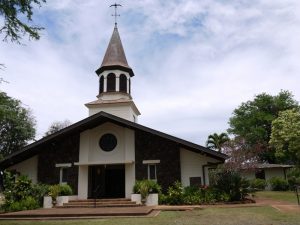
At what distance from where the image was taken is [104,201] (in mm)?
20359

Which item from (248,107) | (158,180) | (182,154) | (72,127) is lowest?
(158,180)

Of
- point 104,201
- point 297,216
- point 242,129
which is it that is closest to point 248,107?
point 242,129

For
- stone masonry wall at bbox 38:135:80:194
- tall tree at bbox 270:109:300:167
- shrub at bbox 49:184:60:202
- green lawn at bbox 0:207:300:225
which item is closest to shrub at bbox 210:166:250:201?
green lawn at bbox 0:207:300:225

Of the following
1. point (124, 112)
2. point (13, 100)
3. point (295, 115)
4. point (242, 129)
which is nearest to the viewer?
point (13, 100)

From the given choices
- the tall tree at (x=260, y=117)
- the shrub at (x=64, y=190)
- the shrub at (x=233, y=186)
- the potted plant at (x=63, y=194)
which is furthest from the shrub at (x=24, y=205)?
the tall tree at (x=260, y=117)

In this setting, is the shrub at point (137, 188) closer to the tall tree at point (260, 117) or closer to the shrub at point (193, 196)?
the shrub at point (193, 196)

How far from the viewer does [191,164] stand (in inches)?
846

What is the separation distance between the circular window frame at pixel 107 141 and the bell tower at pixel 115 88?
3.61 m

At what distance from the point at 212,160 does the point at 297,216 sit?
8315mm

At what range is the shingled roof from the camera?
89.0 feet

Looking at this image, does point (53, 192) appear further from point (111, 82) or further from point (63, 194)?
point (111, 82)

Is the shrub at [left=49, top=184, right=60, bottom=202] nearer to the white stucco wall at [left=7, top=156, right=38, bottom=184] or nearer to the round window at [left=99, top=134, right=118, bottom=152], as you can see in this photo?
the white stucco wall at [left=7, top=156, right=38, bottom=184]

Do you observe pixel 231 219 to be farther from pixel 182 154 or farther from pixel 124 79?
pixel 124 79

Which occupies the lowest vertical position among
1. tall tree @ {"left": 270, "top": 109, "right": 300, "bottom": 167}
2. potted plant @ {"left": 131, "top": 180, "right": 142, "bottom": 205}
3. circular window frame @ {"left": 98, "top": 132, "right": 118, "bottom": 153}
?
potted plant @ {"left": 131, "top": 180, "right": 142, "bottom": 205}
